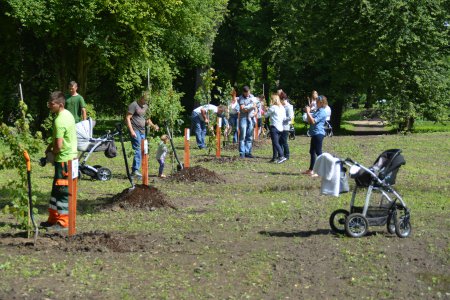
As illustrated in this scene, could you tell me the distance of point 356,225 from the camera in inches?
414

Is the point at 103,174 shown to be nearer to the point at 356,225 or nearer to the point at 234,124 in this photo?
the point at 356,225

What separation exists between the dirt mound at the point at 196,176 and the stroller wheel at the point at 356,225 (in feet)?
20.7

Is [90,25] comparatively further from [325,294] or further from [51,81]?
[325,294]

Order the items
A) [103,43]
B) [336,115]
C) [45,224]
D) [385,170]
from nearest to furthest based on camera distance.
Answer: [385,170], [45,224], [103,43], [336,115]

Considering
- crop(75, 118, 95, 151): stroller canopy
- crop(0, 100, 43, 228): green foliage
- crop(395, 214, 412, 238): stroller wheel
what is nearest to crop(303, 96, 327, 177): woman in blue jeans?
crop(75, 118, 95, 151): stroller canopy

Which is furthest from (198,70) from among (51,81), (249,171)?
(249,171)

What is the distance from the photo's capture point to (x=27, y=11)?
30.0 metres

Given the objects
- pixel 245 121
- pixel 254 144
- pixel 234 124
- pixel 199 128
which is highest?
pixel 245 121

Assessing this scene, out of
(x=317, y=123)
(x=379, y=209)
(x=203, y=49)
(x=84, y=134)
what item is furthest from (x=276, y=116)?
(x=203, y=49)

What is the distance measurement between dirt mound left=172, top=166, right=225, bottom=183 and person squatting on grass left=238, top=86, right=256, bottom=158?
202 inches

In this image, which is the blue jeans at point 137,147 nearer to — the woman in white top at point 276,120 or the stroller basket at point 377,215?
the woman in white top at point 276,120

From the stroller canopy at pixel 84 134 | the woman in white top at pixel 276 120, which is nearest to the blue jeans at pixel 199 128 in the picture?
the woman in white top at pixel 276 120

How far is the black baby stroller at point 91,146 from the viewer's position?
16.3m

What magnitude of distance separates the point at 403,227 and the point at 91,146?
8.03 metres
